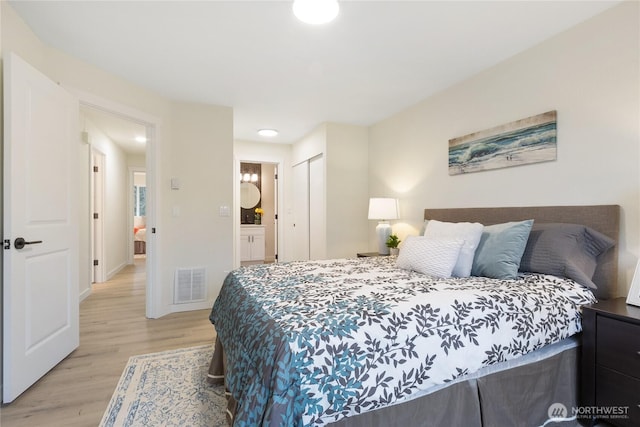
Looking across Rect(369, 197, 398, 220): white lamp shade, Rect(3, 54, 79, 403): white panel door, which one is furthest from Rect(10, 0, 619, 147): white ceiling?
Rect(369, 197, 398, 220): white lamp shade

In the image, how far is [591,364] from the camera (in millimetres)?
1614

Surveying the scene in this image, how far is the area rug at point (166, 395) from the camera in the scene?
1669 mm

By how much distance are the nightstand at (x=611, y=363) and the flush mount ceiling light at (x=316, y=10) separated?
2189 millimetres

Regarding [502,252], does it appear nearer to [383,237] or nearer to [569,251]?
[569,251]

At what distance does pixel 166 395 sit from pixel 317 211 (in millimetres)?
3160

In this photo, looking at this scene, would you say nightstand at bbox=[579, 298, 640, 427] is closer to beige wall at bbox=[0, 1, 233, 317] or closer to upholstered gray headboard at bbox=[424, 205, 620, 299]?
upholstered gray headboard at bbox=[424, 205, 620, 299]

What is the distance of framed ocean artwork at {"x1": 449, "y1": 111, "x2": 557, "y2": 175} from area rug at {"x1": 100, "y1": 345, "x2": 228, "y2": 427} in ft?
8.78

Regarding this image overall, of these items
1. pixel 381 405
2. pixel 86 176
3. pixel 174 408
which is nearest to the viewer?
pixel 381 405

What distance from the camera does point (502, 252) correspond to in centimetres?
199

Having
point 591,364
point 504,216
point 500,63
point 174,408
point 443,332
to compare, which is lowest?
point 174,408

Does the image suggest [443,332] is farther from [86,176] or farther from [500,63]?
[86,176]

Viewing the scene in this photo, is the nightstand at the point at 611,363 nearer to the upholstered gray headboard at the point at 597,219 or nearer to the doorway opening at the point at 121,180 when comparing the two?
the upholstered gray headboard at the point at 597,219

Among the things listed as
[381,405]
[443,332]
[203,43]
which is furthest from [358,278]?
[203,43]

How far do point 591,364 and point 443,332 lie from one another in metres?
0.97
